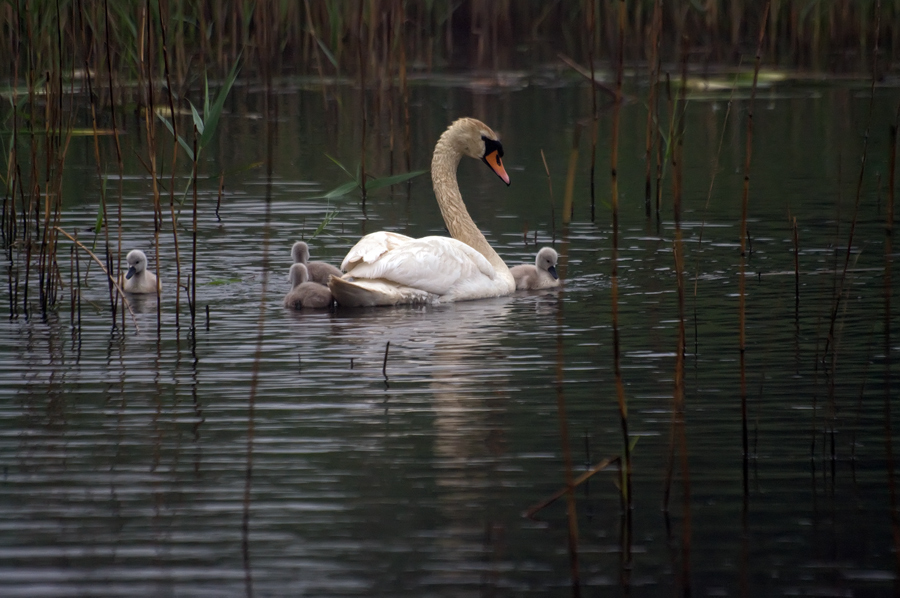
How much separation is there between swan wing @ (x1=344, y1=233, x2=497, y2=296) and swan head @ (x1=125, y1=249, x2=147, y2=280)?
1315 mm

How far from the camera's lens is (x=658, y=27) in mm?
5102

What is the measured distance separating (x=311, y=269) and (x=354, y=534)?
503cm

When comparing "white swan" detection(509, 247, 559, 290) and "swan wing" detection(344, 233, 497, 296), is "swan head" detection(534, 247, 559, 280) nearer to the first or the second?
"white swan" detection(509, 247, 559, 290)

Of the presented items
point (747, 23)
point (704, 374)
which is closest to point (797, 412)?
point (704, 374)

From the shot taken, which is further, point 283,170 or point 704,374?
point 283,170

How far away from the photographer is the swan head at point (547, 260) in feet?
30.3

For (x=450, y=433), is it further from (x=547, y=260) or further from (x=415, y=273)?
(x=547, y=260)

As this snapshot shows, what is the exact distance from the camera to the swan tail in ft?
27.4

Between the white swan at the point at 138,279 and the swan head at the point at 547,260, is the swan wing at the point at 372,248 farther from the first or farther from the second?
the white swan at the point at 138,279

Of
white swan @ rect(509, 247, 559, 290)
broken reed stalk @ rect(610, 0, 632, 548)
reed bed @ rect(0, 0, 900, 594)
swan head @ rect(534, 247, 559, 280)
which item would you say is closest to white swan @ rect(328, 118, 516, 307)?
white swan @ rect(509, 247, 559, 290)

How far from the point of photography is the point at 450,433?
5.42 m

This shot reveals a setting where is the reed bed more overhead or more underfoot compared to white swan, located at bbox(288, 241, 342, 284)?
more overhead

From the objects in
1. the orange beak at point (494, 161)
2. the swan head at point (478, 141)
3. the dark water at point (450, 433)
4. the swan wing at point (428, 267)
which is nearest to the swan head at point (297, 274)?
the dark water at point (450, 433)

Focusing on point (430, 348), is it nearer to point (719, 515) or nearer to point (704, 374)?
point (704, 374)
